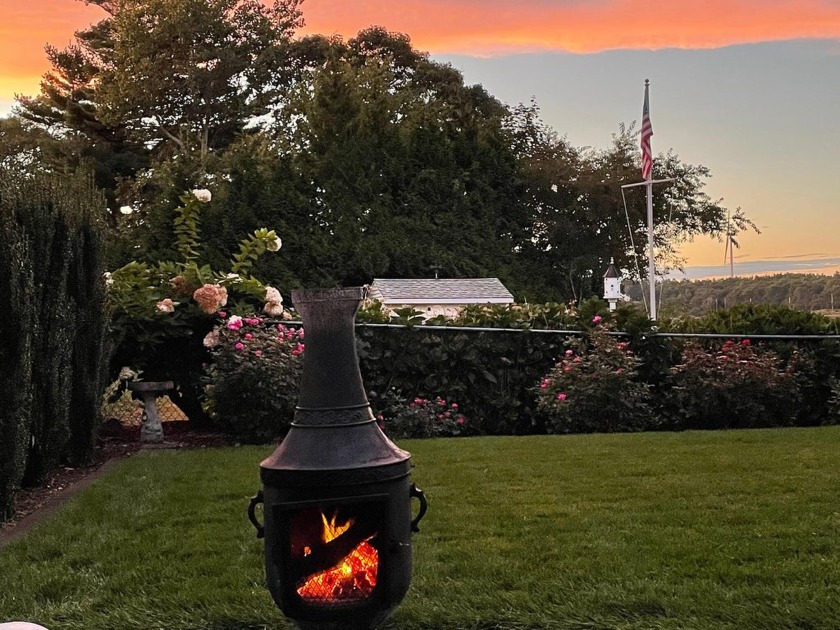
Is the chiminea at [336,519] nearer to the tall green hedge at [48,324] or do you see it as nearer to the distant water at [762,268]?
the tall green hedge at [48,324]

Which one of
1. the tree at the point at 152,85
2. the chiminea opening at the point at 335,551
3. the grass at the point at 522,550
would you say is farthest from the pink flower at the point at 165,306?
the tree at the point at 152,85

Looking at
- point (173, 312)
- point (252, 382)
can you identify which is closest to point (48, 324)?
point (252, 382)

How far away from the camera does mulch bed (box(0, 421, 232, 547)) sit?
226 inches

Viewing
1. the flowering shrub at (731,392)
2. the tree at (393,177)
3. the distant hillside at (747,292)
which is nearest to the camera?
the flowering shrub at (731,392)

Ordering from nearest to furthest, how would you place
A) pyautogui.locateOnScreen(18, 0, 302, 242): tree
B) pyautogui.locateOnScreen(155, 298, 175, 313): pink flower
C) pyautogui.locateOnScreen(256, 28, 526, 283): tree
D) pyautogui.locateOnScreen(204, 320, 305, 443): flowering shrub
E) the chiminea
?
the chiminea
pyautogui.locateOnScreen(204, 320, 305, 443): flowering shrub
pyautogui.locateOnScreen(155, 298, 175, 313): pink flower
pyautogui.locateOnScreen(256, 28, 526, 283): tree
pyautogui.locateOnScreen(18, 0, 302, 242): tree

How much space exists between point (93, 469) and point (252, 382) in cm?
161

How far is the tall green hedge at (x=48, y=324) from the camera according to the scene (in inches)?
216

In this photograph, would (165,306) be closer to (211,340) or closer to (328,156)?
(211,340)

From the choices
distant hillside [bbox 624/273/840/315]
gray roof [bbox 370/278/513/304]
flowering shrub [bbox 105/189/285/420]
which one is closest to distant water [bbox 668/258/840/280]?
distant hillside [bbox 624/273/840/315]

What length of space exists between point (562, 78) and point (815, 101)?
25.0 ft

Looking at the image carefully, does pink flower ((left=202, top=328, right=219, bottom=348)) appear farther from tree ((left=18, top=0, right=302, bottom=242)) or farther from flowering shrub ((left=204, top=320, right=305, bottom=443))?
tree ((left=18, top=0, right=302, bottom=242))

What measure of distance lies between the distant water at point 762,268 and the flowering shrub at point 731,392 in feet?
35.2

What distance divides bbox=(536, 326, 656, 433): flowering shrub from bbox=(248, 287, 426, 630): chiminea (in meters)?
6.54

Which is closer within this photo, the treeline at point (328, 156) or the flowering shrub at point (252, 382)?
→ the flowering shrub at point (252, 382)
